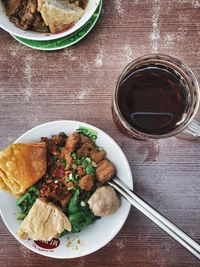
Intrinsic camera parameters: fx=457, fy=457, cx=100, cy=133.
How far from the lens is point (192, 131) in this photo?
1234 millimetres

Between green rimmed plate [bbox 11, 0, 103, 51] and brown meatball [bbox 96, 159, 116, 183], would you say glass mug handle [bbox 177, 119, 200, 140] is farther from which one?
green rimmed plate [bbox 11, 0, 103, 51]

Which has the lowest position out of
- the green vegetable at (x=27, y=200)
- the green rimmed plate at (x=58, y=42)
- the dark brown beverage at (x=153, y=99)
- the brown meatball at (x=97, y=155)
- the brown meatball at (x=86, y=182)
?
the green vegetable at (x=27, y=200)

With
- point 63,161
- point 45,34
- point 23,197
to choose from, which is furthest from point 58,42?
point 23,197

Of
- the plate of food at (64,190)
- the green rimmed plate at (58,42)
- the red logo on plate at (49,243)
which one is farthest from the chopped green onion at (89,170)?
the green rimmed plate at (58,42)

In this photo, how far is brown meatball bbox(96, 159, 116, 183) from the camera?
128 cm

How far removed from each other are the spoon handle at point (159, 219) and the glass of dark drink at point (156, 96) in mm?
191

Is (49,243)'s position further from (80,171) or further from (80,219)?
(80,171)

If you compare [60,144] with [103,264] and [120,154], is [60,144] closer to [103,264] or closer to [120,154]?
[120,154]

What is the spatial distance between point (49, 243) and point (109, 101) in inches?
18.0

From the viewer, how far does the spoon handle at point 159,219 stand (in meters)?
1.17

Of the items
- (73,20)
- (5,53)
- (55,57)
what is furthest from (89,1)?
(5,53)

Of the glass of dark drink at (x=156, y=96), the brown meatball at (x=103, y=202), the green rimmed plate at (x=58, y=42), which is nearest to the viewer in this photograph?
the glass of dark drink at (x=156, y=96)

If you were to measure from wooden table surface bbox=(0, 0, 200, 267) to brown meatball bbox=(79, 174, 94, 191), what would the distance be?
0.52 ft

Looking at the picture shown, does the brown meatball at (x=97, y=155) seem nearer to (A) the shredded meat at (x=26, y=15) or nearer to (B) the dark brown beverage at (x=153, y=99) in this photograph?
(B) the dark brown beverage at (x=153, y=99)
